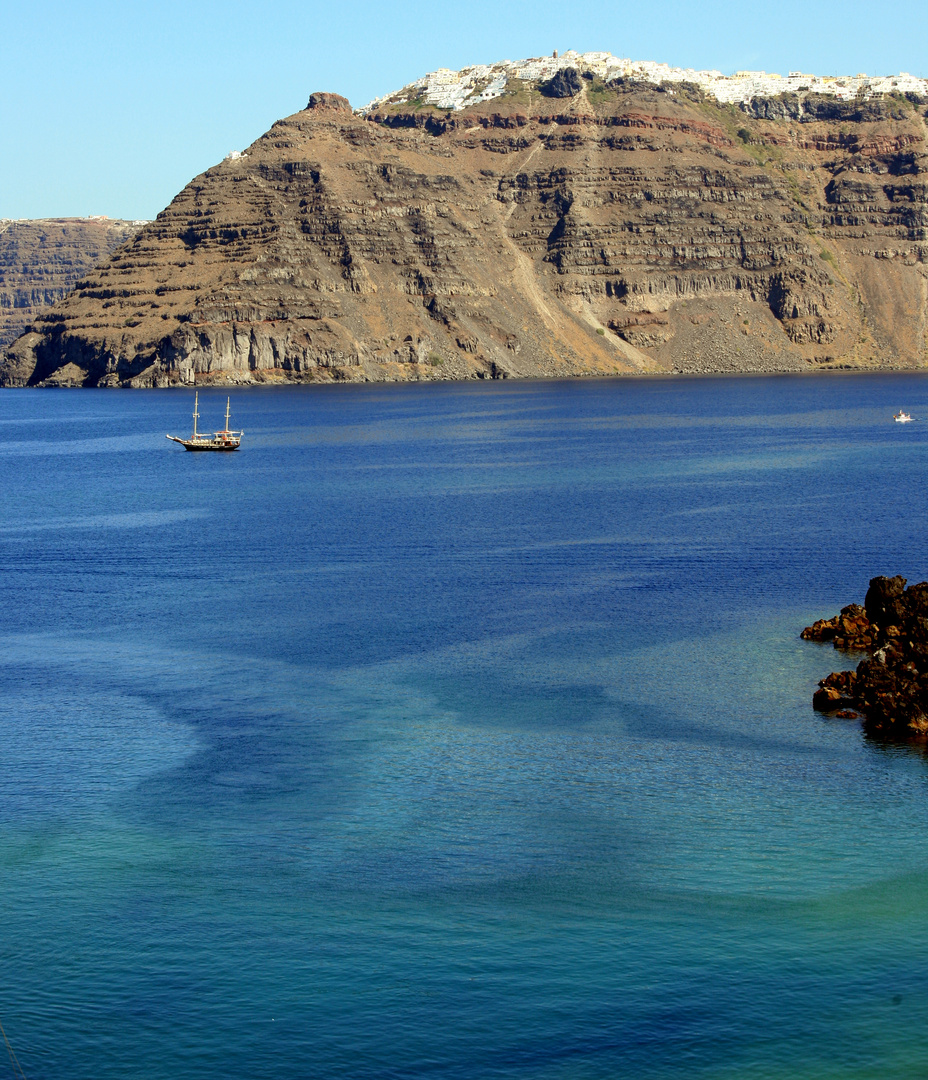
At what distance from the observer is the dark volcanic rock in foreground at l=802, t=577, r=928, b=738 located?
4681cm

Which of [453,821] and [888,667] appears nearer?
[453,821]

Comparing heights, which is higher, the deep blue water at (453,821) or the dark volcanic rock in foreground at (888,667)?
the dark volcanic rock in foreground at (888,667)

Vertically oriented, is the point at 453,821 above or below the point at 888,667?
below

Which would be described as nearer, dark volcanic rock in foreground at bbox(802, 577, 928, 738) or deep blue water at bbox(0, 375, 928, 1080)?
deep blue water at bbox(0, 375, 928, 1080)

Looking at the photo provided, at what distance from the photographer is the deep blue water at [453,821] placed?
88.8 feet

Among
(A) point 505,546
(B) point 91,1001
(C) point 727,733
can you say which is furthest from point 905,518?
(B) point 91,1001

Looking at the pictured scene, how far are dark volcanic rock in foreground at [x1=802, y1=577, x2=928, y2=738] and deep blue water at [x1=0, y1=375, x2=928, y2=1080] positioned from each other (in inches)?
59.8

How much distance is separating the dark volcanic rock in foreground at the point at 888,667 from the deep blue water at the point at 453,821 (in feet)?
4.98

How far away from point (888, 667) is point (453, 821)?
67.5ft

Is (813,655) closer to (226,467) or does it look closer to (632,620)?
(632,620)

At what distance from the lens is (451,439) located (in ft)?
557

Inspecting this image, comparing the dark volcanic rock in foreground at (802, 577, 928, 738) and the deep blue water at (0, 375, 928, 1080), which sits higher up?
the dark volcanic rock in foreground at (802, 577, 928, 738)

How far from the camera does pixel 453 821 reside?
123ft

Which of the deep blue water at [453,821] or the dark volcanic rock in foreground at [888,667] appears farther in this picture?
the dark volcanic rock in foreground at [888,667]
